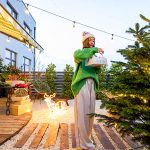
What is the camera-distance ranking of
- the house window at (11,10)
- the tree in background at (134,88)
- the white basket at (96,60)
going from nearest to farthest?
the tree in background at (134,88)
the white basket at (96,60)
the house window at (11,10)

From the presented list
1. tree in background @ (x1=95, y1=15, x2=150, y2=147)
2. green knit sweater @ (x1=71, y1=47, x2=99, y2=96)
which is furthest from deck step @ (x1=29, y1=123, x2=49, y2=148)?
tree in background @ (x1=95, y1=15, x2=150, y2=147)

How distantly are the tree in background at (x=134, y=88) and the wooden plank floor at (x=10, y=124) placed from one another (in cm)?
292

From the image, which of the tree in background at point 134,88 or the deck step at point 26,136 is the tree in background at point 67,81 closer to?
the deck step at point 26,136

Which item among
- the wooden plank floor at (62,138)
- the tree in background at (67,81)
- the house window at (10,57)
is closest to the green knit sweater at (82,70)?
the wooden plank floor at (62,138)

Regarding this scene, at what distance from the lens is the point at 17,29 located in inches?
339

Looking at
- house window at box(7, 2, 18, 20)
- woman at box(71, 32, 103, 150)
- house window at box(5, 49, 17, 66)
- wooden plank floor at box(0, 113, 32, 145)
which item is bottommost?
wooden plank floor at box(0, 113, 32, 145)

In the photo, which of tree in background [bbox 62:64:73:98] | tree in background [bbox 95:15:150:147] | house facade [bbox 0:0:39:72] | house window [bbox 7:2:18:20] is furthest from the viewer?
house window [bbox 7:2:18:20]

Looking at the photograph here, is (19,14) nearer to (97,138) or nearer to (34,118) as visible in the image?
(34,118)

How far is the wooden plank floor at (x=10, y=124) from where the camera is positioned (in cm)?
648

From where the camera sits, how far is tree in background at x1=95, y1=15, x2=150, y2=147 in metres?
3.52

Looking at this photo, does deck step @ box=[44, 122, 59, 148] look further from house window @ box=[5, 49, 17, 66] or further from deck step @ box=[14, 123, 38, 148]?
house window @ box=[5, 49, 17, 66]

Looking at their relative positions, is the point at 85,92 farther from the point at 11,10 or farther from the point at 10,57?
the point at 11,10

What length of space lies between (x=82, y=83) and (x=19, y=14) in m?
22.3

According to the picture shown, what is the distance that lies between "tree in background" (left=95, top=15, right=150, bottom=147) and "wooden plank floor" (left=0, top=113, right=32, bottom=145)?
292 centimetres
